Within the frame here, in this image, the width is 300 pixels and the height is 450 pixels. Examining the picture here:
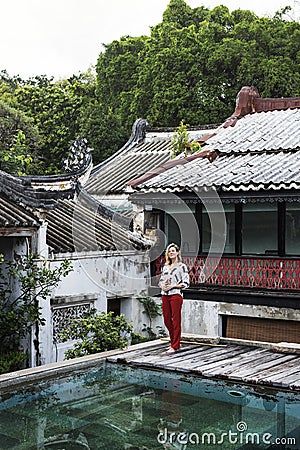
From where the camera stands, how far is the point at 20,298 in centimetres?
1102

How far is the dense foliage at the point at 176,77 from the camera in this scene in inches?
1111

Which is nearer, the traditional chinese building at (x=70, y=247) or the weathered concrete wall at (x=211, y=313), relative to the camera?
the traditional chinese building at (x=70, y=247)

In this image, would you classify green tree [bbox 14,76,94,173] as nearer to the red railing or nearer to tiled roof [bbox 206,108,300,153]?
tiled roof [bbox 206,108,300,153]

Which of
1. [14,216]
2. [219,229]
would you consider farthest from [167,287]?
[219,229]

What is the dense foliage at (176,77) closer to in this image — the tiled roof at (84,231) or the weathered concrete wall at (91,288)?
the tiled roof at (84,231)

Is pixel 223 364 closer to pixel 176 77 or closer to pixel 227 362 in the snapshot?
pixel 227 362

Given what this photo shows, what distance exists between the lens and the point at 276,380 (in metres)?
7.44

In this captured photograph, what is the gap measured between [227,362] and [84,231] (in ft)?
18.4

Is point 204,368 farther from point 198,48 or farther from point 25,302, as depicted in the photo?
point 198,48

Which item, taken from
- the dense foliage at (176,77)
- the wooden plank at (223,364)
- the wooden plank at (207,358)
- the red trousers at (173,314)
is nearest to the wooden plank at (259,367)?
the wooden plank at (223,364)

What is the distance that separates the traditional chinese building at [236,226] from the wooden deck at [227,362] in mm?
3226

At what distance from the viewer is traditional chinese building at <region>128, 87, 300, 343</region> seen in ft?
40.1

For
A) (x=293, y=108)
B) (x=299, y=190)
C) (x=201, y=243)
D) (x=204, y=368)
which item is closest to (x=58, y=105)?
(x=293, y=108)

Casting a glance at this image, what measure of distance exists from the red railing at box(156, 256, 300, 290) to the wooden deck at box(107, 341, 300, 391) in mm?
3072
